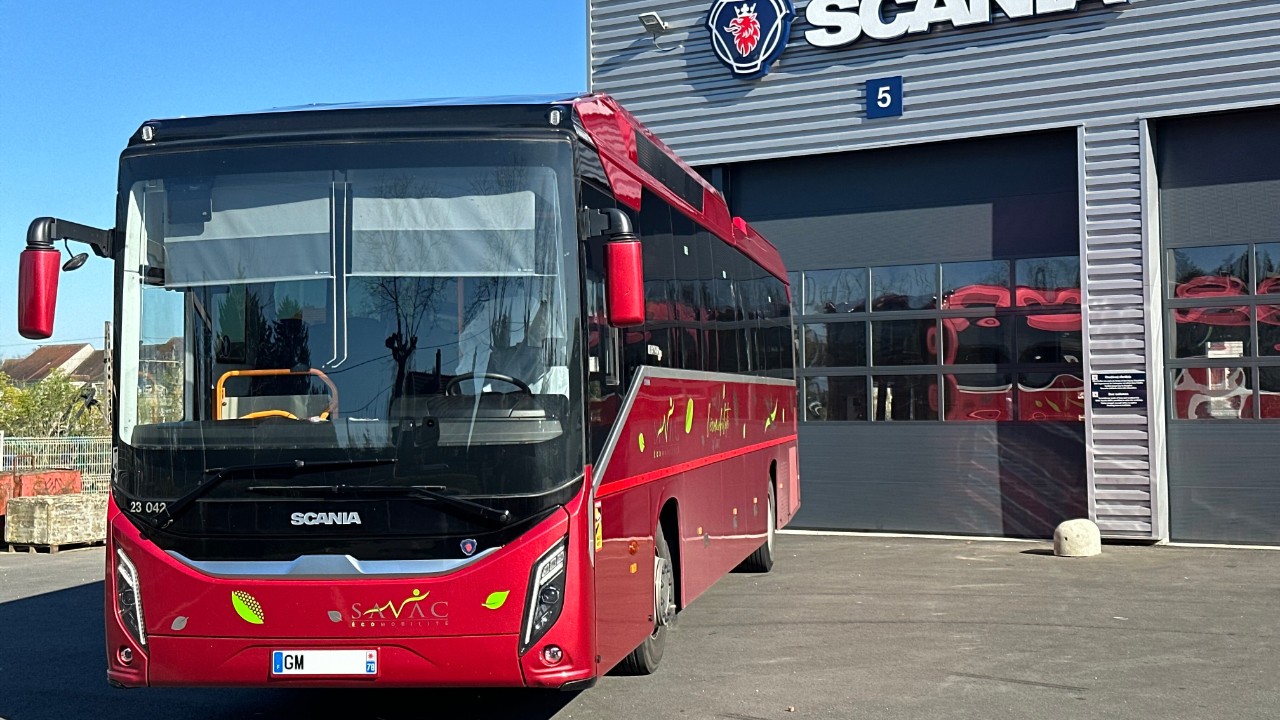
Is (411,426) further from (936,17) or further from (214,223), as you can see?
(936,17)

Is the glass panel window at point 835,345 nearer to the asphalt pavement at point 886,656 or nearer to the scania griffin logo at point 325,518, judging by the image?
the asphalt pavement at point 886,656

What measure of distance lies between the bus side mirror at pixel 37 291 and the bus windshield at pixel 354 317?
328 mm

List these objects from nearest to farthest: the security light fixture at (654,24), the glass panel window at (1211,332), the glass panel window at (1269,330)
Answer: the glass panel window at (1269,330)
the glass panel window at (1211,332)
the security light fixture at (654,24)

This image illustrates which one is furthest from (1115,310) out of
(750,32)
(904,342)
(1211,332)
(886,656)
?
(886,656)

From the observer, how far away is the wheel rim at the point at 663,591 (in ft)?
25.3

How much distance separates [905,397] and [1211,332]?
3.52 m

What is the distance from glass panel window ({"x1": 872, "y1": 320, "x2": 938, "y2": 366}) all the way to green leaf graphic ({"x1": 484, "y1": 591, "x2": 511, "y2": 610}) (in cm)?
1112

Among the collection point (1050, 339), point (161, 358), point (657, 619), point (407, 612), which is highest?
point (1050, 339)

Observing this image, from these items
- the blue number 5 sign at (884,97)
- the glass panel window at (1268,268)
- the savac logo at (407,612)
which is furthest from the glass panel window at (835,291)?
the savac logo at (407,612)

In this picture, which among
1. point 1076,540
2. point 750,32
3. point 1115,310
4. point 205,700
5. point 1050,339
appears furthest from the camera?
point 750,32

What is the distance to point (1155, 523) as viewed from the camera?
1479 centimetres

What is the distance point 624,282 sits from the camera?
605 centimetres

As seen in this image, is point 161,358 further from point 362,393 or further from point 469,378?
point 469,378

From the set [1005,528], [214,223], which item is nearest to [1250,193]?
[1005,528]
